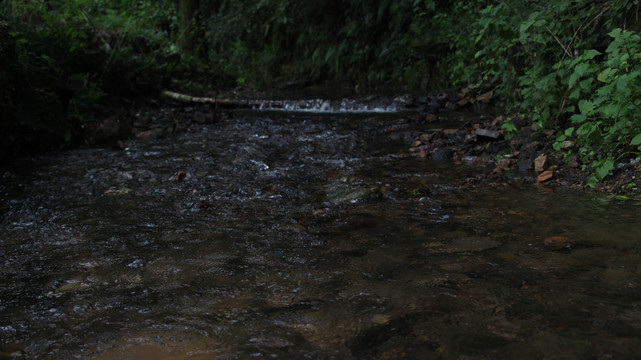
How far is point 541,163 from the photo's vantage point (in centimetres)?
434

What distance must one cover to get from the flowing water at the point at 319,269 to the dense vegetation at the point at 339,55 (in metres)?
1.00

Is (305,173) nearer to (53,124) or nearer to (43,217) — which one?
(43,217)

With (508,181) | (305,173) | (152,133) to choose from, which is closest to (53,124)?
(152,133)

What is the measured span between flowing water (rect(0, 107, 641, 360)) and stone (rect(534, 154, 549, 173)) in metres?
0.43

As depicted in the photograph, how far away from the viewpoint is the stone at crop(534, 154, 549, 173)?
4320 millimetres

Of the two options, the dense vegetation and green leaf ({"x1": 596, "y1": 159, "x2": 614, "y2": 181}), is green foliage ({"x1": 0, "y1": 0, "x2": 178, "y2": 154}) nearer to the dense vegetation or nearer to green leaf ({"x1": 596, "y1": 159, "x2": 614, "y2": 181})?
the dense vegetation

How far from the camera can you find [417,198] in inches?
149

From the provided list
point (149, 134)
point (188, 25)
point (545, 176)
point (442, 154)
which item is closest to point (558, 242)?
point (545, 176)

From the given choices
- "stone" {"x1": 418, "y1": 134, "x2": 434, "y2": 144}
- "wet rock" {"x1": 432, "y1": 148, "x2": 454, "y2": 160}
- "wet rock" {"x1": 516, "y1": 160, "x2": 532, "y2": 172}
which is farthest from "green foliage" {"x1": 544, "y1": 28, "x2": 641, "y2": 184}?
"stone" {"x1": 418, "y1": 134, "x2": 434, "y2": 144}

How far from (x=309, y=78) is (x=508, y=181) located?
10.6 m

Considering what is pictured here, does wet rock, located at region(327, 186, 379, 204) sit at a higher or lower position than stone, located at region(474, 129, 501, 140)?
lower

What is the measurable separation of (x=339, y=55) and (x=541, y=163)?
9.46 meters

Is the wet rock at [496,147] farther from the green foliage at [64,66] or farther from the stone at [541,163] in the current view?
the green foliage at [64,66]

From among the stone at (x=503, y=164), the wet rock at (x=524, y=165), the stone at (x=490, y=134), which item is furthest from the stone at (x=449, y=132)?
the wet rock at (x=524, y=165)
